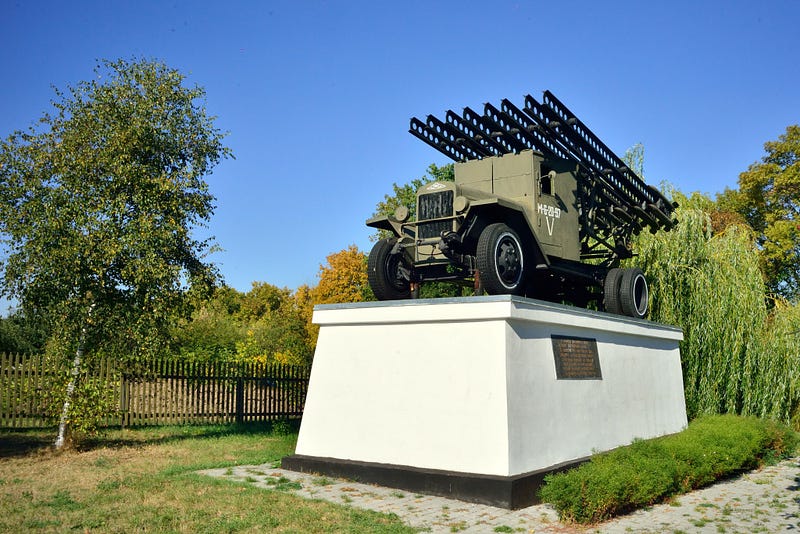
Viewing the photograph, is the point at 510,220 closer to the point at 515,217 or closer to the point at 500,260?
the point at 515,217

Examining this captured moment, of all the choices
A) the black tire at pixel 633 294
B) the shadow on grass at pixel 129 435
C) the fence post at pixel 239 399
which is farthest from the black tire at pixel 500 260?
the fence post at pixel 239 399

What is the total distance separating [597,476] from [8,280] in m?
9.89

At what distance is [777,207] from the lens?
32.2 metres

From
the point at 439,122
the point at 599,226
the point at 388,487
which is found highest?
the point at 439,122

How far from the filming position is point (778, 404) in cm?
1463

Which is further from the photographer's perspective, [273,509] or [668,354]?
[668,354]

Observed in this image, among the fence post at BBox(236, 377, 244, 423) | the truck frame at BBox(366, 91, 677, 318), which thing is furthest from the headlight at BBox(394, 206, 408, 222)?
the fence post at BBox(236, 377, 244, 423)

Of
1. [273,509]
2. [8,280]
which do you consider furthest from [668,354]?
[8,280]

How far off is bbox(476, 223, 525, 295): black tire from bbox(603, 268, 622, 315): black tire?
290cm

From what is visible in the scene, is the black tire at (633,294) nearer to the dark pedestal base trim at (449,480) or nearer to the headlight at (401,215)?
the dark pedestal base trim at (449,480)

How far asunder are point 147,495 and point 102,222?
5492 millimetres

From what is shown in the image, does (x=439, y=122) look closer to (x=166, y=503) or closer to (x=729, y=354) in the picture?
(x=166, y=503)

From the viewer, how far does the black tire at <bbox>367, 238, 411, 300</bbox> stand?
10586mm

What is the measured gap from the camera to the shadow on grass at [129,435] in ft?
39.5
